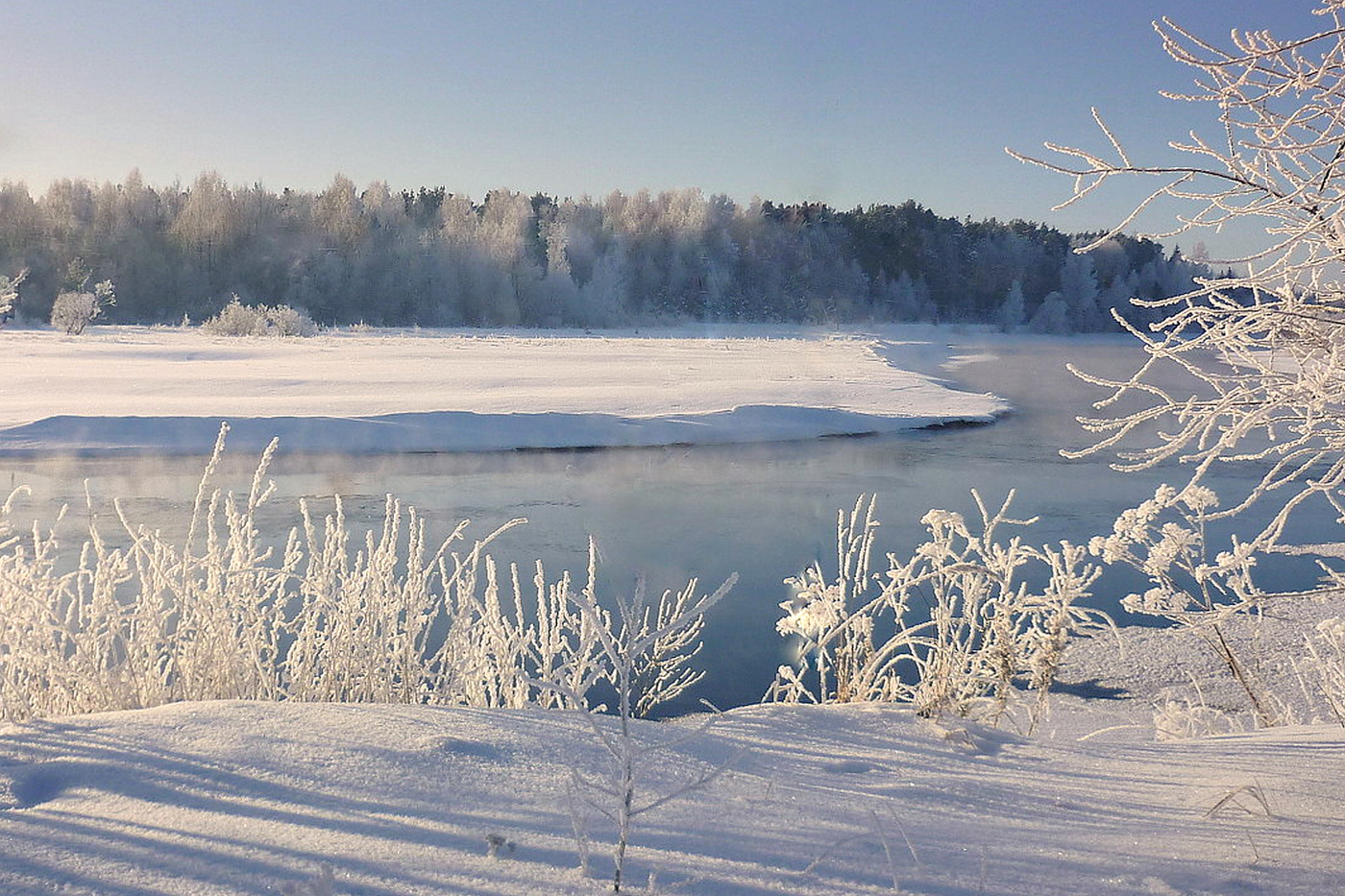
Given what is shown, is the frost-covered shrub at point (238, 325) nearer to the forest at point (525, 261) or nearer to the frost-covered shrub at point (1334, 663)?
the forest at point (525, 261)

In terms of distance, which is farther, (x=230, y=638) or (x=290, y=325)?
(x=290, y=325)

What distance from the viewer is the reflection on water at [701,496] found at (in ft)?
24.7

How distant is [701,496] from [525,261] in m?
35.1

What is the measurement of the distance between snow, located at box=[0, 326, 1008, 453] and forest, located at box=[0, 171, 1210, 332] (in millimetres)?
16113

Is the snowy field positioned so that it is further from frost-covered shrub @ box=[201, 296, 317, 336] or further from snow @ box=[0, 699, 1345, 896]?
frost-covered shrub @ box=[201, 296, 317, 336]

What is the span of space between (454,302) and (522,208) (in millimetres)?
10251

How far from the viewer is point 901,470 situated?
11961mm

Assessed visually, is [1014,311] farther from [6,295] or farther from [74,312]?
[6,295]

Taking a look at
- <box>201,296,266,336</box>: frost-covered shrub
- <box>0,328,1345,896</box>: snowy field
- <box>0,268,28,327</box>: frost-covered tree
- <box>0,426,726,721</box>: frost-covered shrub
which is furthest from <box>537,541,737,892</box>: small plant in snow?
<box>0,268,28,327</box>: frost-covered tree

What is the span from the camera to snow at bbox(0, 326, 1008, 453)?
39.2 feet

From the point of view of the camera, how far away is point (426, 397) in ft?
47.9

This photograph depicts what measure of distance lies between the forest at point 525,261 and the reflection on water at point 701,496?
Result: 25.3m

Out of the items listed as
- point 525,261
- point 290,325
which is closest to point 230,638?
point 290,325

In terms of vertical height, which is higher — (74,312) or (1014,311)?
(1014,311)
